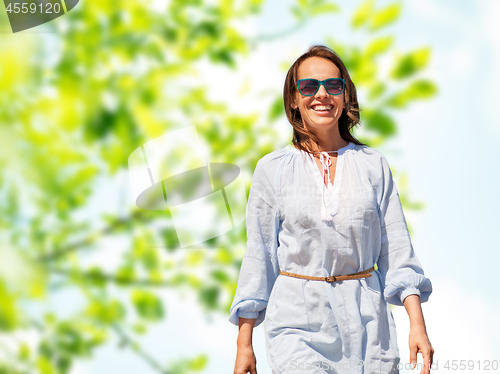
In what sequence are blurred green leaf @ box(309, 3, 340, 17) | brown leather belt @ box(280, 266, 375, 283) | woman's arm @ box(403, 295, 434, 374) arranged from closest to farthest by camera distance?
woman's arm @ box(403, 295, 434, 374) → brown leather belt @ box(280, 266, 375, 283) → blurred green leaf @ box(309, 3, 340, 17)

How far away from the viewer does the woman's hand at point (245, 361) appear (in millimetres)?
1206

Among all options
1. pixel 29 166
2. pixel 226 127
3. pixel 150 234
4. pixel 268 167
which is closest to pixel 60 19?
pixel 29 166

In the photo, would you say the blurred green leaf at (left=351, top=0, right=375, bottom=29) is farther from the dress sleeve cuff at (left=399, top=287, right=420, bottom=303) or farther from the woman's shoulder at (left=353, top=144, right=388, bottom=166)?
the dress sleeve cuff at (left=399, top=287, right=420, bottom=303)

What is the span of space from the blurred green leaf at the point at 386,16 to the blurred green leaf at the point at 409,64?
0.47 ft

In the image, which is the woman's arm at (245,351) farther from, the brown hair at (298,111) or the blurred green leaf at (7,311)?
the blurred green leaf at (7,311)

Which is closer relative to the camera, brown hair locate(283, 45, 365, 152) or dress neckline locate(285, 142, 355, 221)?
dress neckline locate(285, 142, 355, 221)

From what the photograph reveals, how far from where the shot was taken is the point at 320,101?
4.31 feet

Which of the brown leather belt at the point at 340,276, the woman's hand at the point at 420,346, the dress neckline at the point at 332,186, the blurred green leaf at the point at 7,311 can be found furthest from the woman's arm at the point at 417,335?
the blurred green leaf at the point at 7,311

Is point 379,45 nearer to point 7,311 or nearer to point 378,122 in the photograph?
point 378,122

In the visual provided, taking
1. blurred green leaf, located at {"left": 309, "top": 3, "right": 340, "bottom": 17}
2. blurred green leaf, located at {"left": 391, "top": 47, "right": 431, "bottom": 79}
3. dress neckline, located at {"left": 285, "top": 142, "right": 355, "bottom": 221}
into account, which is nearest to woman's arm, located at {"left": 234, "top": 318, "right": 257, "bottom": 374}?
dress neckline, located at {"left": 285, "top": 142, "right": 355, "bottom": 221}

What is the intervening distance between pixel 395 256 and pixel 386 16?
1003 millimetres

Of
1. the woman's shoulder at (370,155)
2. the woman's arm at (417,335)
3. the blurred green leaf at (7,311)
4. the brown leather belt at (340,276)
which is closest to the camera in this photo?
the woman's arm at (417,335)

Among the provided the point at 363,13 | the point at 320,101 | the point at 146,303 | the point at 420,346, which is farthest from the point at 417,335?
the point at 363,13

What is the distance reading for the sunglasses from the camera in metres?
1.32
